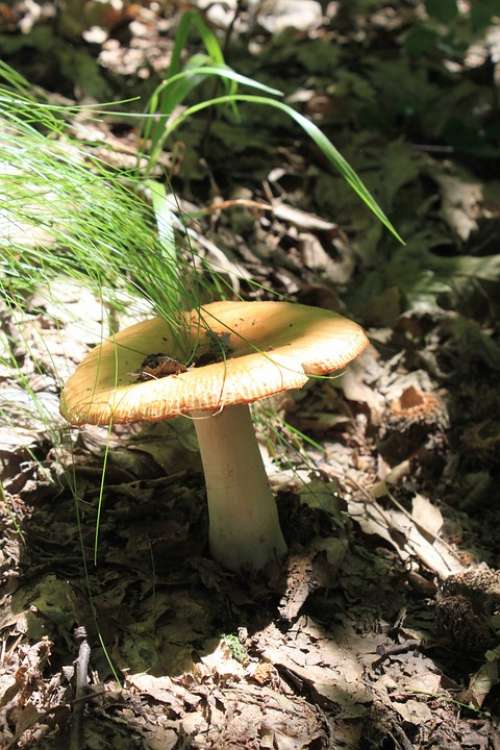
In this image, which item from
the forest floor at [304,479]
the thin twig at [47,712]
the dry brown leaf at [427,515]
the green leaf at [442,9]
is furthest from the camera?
the green leaf at [442,9]

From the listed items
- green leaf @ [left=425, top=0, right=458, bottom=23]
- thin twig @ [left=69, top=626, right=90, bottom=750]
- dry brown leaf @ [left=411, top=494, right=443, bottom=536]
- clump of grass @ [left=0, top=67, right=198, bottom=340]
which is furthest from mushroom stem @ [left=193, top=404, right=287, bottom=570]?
green leaf @ [left=425, top=0, right=458, bottom=23]

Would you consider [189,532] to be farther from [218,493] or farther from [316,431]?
[316,431]

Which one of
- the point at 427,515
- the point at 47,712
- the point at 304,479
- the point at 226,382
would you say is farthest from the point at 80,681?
the point at 427,515

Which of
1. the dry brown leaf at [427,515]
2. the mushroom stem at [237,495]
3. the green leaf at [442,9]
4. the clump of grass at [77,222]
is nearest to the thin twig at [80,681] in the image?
the mushroom stem at [237,495]

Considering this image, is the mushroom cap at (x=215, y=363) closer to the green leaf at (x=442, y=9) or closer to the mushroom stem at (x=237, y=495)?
the mushroom stem at (x=237, y=495)

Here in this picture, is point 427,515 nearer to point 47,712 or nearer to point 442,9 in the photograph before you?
point 47,712

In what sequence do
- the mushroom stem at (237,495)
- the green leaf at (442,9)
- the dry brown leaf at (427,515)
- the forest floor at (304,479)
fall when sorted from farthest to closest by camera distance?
the green leaf at (442,9), the dry brown leaf at (427,515), the mushroom stem at (237,495), the forest floor at (304,479)

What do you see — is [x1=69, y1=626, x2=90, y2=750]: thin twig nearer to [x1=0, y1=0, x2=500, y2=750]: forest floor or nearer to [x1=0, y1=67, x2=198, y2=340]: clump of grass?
[x1=0, y1=0, x2=500, y2=750]: forest floor

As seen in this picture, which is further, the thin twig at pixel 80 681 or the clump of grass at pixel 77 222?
the clump of grass at pixel 77 222

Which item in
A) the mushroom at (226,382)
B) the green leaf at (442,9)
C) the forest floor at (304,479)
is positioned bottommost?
the forest floor at (304,479)
